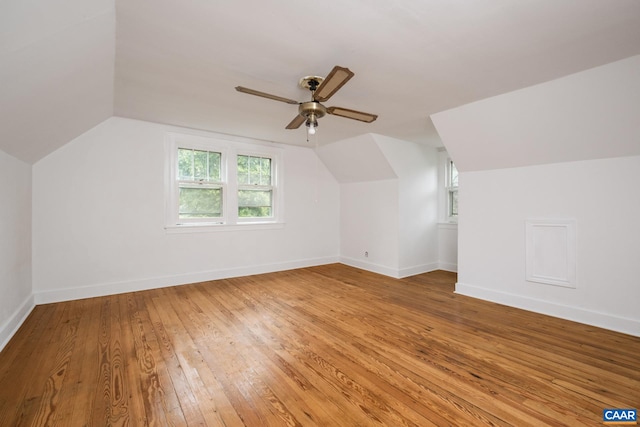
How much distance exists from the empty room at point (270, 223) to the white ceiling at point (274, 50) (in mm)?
20

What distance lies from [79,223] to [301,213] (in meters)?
3.40

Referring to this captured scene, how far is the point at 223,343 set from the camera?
246cm

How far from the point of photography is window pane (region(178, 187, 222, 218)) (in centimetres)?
437

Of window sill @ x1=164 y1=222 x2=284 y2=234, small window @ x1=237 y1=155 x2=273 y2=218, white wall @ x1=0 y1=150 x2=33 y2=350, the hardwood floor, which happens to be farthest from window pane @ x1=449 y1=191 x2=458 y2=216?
white wall @ x1=0 y1=150 x2=33 y2=350

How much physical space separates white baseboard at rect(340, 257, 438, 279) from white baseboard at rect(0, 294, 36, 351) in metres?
4.72

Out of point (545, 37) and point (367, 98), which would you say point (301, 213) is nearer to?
point (367, 98)

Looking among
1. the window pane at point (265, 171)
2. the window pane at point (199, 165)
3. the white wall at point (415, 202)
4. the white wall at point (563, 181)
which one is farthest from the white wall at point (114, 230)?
the white wall at point (563, 181)

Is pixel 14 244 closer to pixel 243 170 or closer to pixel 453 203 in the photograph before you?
pixel 243 170

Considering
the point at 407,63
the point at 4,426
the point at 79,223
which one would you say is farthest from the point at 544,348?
the point at 79,223

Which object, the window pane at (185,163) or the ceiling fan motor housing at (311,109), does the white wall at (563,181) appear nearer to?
the ceiling fan motor housing at (311,109)

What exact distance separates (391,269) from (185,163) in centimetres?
388

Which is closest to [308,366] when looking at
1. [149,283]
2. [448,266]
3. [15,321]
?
[15,321]

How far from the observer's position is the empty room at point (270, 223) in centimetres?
171

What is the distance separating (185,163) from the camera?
14.3ft
